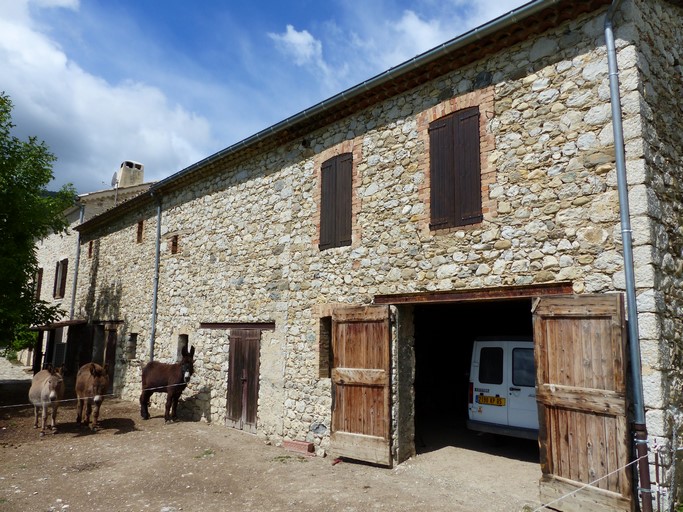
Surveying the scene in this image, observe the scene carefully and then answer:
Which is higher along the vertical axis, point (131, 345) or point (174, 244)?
point (174, 244)

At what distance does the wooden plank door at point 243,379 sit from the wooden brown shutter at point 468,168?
481 centimetres

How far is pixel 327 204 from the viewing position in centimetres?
838

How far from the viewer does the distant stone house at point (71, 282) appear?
1625 cm

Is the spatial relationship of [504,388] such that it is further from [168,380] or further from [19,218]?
[19,218]

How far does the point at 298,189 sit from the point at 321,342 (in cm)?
289

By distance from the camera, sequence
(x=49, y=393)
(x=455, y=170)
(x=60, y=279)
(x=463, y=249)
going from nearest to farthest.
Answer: (x=463, y=249), (x=455, y=170), (x=49, y=393), (x=60, y=279)

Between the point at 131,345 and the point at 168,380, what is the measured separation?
3689mm

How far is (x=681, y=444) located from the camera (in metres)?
5.11

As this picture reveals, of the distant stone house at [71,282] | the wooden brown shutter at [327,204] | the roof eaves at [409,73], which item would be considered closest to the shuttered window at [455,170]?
the roof eaves at [409,73]

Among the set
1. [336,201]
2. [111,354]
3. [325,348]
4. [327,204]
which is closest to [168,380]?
[325,348]

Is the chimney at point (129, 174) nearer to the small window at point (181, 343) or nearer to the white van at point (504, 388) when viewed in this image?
the small window at point (181, 343)

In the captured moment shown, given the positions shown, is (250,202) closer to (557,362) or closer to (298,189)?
(298,189)

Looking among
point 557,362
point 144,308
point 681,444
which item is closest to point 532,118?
point 557,362

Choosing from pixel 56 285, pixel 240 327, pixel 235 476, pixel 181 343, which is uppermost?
pixel 56 285
